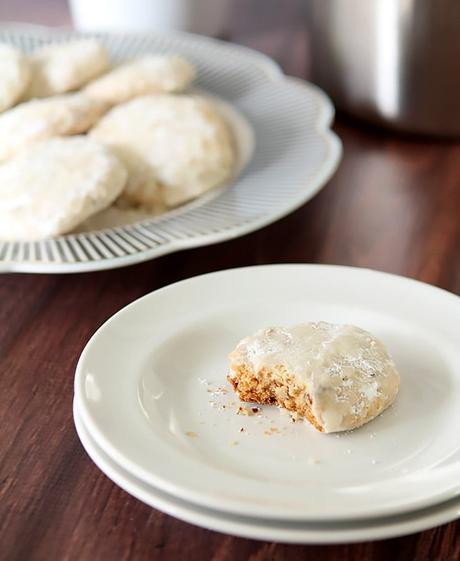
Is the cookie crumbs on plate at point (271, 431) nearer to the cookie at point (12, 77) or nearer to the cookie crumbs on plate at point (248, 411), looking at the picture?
the cookie crumbs on plate at point (248, 411)

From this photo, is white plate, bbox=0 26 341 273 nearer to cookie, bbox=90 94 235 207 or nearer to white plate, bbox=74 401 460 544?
cookie, bbox=90 94 235 207

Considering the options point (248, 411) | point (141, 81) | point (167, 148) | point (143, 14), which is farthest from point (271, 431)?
point (143, 14)

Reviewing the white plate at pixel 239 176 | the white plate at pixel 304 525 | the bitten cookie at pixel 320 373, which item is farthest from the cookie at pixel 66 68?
the white plate at pixel 304 525

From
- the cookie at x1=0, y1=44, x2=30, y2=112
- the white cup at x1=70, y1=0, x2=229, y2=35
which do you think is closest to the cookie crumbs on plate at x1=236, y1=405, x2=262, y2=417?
the cookie at x1=0, y1=44, x2=30, y2=112

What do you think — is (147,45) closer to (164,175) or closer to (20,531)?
(164,175)

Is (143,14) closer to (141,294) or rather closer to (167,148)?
(167,148)

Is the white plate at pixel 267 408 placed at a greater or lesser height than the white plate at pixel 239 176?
greater

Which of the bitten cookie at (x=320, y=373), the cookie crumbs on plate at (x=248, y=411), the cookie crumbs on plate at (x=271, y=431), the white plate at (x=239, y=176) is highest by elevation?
the bitten cookie at (x=320, y=373)

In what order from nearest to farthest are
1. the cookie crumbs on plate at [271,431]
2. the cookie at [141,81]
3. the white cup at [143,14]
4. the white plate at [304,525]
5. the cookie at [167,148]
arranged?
1. the white plate at [304,525]
2. the cookie crumbs on plate at [271,431]
3. the cookie at [167,148]
4. the cookie at [141,81]
5. the white cup at [143,14]
